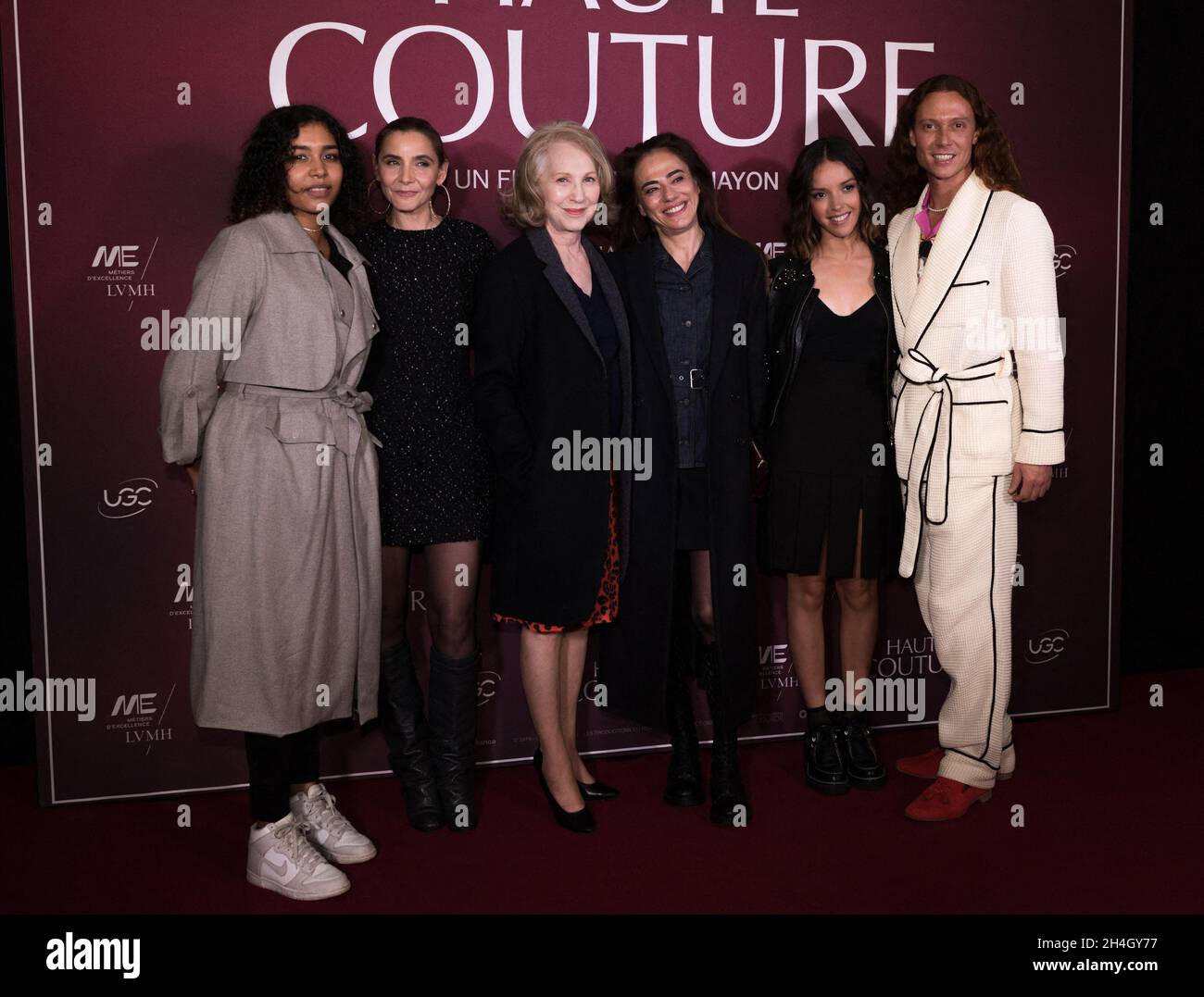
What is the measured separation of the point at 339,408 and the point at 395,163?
716 millimetres

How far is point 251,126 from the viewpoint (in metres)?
3.54

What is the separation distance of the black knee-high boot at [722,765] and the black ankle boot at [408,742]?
827 millimetres

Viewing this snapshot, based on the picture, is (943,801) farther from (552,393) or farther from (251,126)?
(251,126)

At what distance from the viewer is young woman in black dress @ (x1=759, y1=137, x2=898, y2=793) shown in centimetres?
342

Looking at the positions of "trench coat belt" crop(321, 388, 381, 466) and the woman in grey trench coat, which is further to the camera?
"trench coat belt" crop(321, 388, 381, 466)

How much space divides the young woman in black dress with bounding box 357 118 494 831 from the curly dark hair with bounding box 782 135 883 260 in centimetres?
96

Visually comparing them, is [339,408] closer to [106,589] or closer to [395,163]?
[395,163]

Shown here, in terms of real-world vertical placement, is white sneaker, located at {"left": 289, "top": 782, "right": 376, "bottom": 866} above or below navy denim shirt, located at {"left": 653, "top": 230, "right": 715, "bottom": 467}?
below

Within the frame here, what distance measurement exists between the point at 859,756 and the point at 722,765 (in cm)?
52

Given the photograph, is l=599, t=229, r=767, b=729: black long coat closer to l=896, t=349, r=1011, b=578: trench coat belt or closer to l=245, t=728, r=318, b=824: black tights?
l=896, t=349, r=1011, b=578: trench coat belt

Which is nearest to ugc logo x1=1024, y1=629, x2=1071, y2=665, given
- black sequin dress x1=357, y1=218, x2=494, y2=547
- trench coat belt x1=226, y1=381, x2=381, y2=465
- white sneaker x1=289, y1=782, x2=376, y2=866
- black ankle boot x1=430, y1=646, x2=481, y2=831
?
black ankle boot x1=430, y1=646, x2=481, y2=831

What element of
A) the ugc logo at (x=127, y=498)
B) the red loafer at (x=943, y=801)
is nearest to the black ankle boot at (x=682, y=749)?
the red loafer at (x=943, y=801)

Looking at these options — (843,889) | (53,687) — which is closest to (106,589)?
(53,687)

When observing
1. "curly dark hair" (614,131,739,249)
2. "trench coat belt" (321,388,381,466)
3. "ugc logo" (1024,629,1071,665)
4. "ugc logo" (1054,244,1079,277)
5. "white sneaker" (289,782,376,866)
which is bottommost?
"white sneaker" (289,782,376,866)
